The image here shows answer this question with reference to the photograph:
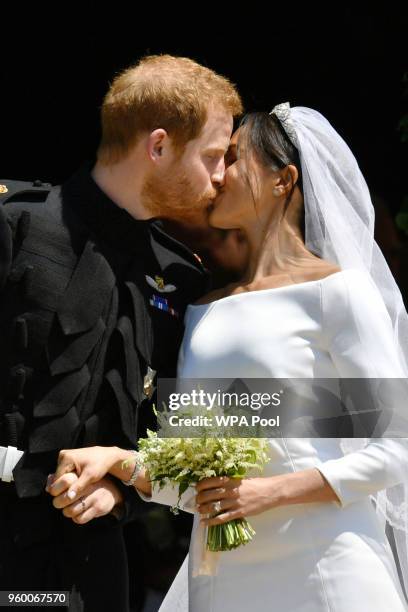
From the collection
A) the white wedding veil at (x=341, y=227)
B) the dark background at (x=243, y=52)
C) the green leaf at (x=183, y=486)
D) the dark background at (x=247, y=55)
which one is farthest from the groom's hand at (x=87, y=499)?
the dark background at (x=243, y=52)

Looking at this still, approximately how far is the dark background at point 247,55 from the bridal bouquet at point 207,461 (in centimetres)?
254

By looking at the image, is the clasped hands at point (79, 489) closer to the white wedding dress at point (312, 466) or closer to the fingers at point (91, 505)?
the fingers at point (91, 505)

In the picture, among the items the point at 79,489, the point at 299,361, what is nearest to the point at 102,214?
the point at 299,361

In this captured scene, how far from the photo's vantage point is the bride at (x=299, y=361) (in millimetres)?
3230

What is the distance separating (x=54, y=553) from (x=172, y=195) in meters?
1.14

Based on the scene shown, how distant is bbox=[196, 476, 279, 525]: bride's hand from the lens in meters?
3.14

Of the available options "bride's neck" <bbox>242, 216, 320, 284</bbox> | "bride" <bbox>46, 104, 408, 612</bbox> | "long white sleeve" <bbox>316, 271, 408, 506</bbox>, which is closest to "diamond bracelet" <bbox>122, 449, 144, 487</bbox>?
"bride" <bbox>46, 104, 408, 612</bbox>

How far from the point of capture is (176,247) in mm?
3867

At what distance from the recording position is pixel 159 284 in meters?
3.68

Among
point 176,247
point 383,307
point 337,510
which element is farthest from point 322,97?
point 337,510

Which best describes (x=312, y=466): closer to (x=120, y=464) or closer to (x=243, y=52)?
(x=120, y=464)

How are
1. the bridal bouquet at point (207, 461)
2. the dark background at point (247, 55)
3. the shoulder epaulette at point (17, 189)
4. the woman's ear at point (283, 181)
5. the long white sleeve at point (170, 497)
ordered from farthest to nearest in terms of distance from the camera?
the dark background at point (247, 55) < the woman's ear at point (283, 181) < the shoulder epaulette at point (17, 189) < the long white sleeve at point (170, 497) < the bridal bouquet at point (207, 461)

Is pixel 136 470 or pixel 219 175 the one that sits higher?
pixel 219 175

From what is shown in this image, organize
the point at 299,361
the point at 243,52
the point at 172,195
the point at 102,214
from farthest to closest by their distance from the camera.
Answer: the point at 243,52, the point at 172,195, the point at 102,214, the point at 299,361
